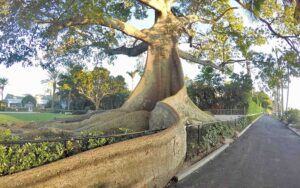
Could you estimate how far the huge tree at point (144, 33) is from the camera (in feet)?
42.7

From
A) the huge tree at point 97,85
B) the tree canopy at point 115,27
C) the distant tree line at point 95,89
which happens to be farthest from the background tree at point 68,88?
the tree canopy at point 115,27

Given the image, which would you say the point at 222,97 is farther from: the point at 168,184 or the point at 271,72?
the point at 168,184

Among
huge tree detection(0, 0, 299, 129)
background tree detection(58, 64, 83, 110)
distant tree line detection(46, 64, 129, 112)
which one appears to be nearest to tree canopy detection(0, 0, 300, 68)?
huge tree detection(0, 0, 299, 129)

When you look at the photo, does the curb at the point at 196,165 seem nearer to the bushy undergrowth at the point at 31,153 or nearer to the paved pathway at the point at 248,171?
the paved pathway at the point at 248,171

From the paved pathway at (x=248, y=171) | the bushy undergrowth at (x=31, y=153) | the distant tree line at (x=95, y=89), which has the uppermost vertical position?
the distant tree line at (x=95, y=89)

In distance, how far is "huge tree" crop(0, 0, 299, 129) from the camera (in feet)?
42.7

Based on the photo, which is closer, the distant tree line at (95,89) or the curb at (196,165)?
the curb at (196,165)

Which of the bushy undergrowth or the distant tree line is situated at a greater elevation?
the distant tree line

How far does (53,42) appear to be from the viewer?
17.2 metres

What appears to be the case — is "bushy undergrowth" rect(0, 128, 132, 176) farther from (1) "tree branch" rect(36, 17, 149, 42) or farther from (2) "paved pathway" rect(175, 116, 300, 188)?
(1) "tree branch" rect(36, 17, 149, 42)

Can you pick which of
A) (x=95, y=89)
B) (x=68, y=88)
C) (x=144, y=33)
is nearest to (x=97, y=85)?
(x=95, y=89)

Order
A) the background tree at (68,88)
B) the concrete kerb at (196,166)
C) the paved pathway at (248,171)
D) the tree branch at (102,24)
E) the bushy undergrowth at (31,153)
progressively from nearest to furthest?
1. the bushy undergrowth at (31,153)
2. the paved pathway at (248,171)
3. the concrete kerb at (196,166)
4. the tree branch at (102,24)
5. the background tree at (68,88)

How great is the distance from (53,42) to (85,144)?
1101cm

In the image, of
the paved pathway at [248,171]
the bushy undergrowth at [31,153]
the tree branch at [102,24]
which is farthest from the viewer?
the tree branch at [102,24]
